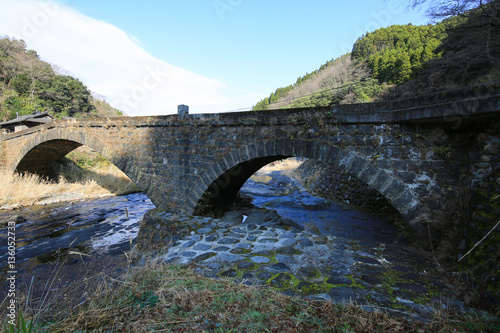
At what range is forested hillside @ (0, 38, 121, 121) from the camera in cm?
2220

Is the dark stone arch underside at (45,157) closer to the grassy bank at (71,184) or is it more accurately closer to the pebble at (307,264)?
the grassy bank at (71,184)

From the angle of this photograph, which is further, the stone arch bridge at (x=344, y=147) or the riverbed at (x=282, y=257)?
the stone arch bridge at (x=344, y=147)

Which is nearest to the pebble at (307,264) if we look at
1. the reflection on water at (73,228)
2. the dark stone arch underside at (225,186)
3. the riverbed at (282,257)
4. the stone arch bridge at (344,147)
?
the riverbed at (282,257)

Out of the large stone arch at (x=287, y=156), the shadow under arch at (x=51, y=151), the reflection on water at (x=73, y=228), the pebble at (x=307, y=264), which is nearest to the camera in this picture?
the pebble at (x=307, y=264)

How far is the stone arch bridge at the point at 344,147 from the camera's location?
3842mm

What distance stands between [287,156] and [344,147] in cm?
142

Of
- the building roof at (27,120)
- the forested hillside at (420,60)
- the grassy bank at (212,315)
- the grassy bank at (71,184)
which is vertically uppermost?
the forested hillside at (420,60)

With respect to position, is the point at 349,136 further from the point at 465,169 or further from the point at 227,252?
the point at 227,252

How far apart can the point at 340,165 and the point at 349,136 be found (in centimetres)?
60

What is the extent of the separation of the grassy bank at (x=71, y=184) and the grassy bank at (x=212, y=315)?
42.1ft

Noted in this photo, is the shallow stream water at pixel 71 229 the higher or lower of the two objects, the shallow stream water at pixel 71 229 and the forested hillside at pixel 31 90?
the lower

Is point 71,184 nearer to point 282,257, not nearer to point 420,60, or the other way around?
point 282,257

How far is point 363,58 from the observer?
28297 millimetres

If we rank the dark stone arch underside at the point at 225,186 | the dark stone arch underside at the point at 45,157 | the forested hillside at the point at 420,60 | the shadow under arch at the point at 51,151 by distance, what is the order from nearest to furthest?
the dark stone arch underside at the point at 225,186 → the forested hillside at the point at 420,60 → the shadow under arch at the point at 51,151 → the dark stone arch underside at the point at 45,157
